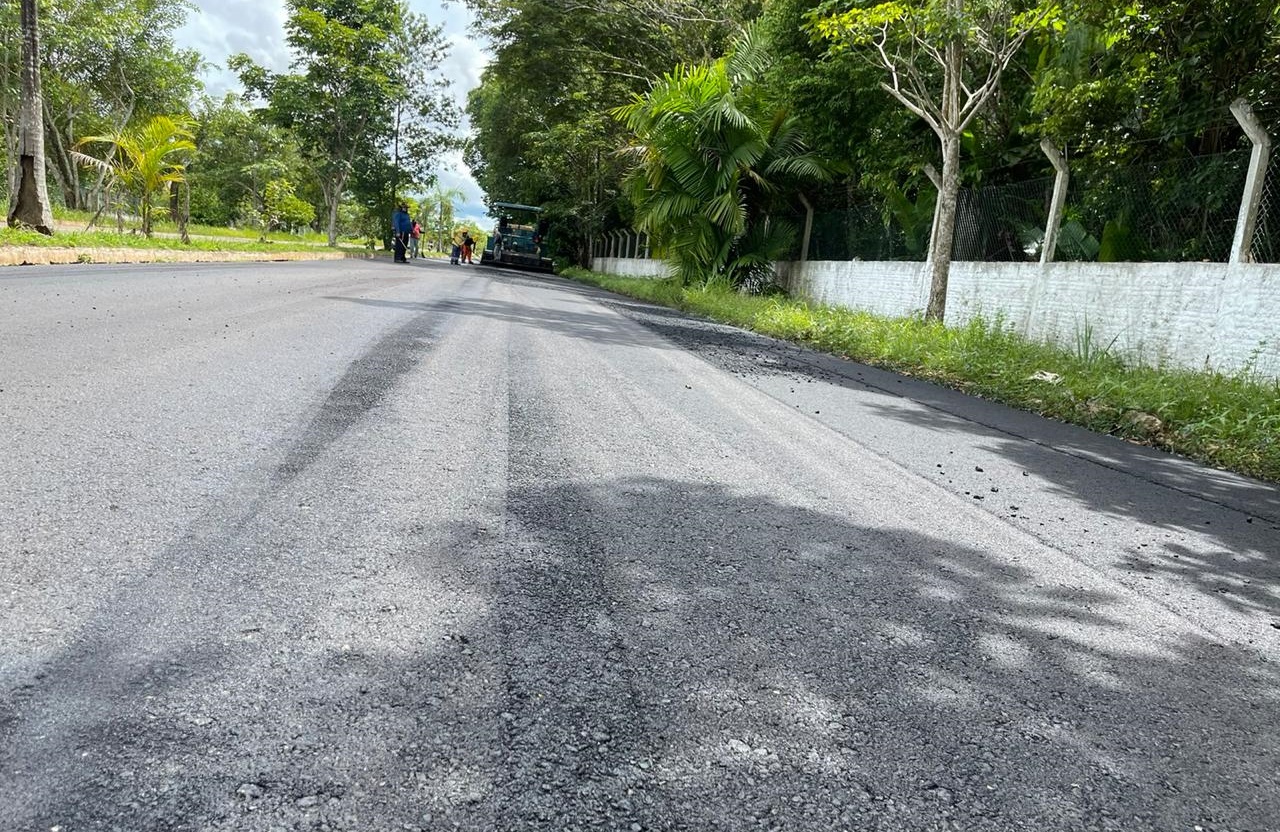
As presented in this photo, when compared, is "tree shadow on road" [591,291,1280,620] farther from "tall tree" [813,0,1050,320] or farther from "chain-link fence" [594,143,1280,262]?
"tall tree" [813,0,1050,320]

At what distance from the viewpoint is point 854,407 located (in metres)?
6.18

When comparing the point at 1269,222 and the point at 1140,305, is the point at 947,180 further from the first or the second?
the point at 1269,222

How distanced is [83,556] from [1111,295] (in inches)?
395

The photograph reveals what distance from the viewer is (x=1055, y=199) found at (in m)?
10.4

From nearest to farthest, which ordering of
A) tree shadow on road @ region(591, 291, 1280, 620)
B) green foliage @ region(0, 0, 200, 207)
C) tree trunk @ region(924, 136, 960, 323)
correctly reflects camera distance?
tree shadow on road @ region(591, 291, 1280, 620) → tree trunk @ region(924, 136, 960, 323) → green foliage @ region(0, 0, 200, 207)

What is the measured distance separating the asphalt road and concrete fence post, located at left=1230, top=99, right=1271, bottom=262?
430 centimetres

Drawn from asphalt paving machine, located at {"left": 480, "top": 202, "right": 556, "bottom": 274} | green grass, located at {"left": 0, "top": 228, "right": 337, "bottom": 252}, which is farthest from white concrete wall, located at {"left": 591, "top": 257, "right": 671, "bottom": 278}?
green grass, located at {"left": 0, "top": 228, "right": 337, "bottom": 252}

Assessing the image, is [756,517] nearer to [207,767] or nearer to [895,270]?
[207,767]

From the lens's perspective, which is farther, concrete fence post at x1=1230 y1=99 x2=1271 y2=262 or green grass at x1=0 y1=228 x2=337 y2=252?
green grass at x1=0 y1=228 x2=337 y2=252

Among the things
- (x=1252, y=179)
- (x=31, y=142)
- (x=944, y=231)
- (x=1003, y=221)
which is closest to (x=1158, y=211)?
(x=1252, y=179)

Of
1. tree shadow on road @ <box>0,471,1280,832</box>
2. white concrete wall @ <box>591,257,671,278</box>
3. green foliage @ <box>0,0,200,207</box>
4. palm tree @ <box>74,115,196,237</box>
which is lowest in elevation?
tree shadow on road @ <box>0,471,1280,832</box>

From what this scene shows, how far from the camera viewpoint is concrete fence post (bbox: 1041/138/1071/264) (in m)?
10.3

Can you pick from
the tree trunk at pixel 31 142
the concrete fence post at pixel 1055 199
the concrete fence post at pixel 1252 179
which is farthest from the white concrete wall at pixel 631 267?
the concrete fence post at pixel 1252 179

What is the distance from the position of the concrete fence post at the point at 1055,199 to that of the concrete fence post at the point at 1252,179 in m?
2.66
